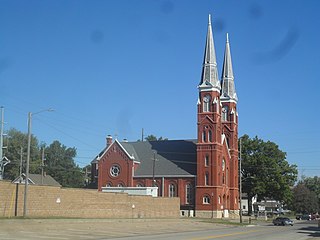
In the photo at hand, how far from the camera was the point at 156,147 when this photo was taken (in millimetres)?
93938

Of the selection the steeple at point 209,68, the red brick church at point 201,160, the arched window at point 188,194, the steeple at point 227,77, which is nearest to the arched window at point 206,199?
the red brick church at point 201,160

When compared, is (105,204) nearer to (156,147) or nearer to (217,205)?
(217,205)

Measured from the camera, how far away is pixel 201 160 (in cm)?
8312

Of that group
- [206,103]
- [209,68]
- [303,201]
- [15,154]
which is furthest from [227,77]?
[303,201]

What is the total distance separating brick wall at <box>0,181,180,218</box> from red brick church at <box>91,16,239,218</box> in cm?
1583

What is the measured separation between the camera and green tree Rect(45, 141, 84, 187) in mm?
119438

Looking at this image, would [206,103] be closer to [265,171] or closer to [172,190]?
[172,190]

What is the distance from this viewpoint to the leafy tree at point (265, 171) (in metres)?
94.4

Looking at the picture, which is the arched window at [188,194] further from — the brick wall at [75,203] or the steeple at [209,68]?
the steeple at [209,68]

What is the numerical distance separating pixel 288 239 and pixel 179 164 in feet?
185

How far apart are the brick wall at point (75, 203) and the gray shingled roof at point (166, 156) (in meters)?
19.1

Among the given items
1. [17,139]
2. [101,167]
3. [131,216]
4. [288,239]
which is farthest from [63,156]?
[288,239]

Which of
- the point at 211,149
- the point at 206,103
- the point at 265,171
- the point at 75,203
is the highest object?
the point at 206,103

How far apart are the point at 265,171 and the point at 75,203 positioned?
5436 centimetres
